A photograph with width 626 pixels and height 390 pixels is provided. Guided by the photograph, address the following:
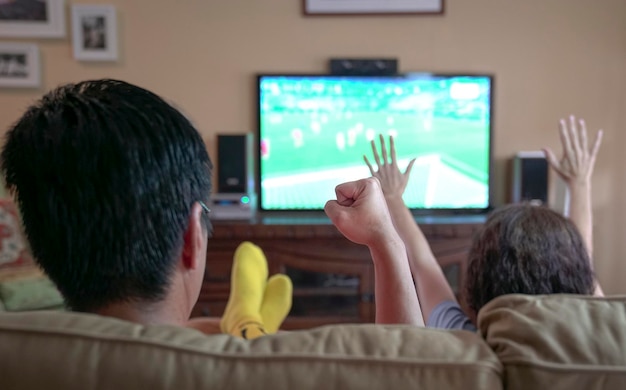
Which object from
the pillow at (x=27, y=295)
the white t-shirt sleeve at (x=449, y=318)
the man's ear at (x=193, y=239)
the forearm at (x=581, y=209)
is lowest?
the pillow at (x=27, y=295)

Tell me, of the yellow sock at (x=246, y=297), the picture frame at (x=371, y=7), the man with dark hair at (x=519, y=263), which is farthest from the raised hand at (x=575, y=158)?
the picture frame at (x=371, y=7)

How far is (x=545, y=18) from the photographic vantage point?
3.34 m

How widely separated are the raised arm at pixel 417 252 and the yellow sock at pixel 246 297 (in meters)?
0.69

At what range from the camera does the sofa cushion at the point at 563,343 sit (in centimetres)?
56

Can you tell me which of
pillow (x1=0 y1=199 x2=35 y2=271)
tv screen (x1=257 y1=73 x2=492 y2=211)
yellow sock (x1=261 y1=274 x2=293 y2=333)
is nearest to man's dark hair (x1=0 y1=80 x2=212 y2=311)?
yellow sock (x1=261 y1=274 x2=293 y2=333)

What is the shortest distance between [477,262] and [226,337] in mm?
735

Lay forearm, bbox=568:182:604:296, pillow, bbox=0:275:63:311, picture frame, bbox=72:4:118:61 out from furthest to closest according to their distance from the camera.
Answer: picture frame, bbox=72:4:118:61
pillow, bbox=0:275:63:311
forearm, bbox=568:182:604:296

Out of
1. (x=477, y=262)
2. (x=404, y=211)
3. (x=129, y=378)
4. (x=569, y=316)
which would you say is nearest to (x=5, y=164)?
(x=129, y=378)

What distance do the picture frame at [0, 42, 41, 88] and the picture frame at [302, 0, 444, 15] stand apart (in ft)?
5.26

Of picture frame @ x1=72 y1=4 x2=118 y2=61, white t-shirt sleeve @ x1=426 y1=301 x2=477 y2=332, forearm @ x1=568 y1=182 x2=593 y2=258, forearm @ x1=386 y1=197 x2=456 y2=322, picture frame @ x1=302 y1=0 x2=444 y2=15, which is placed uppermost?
picture frame @ x1=302 y1=0 x2=444 y2=15

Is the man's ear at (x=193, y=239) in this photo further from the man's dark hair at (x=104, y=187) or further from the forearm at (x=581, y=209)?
the forearm at (x=581, y=209)

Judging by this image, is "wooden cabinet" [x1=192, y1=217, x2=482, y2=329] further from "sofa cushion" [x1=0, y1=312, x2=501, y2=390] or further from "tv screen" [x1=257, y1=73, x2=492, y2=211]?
"sofa cushion" [x1=0, y1=312, x2=501, y2=390]

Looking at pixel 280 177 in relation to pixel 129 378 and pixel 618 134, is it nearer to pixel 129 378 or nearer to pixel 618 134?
pixel 618 134

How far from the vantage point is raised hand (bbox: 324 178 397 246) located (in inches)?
36.1
